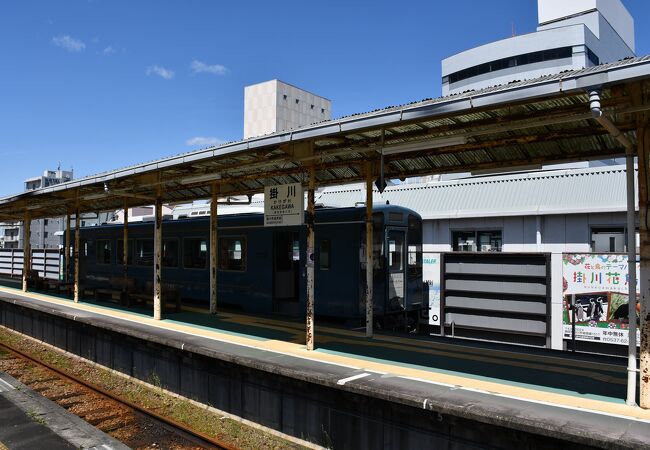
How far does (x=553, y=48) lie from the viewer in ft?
157

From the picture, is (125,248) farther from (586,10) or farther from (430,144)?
(586,10)

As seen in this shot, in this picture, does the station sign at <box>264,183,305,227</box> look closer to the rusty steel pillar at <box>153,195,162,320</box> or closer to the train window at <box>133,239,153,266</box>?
the rusty steel pillar at <box>153,195,162,320</box>

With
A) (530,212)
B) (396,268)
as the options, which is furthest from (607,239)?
(396,268)

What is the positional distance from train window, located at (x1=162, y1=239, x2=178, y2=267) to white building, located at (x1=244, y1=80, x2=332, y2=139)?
61.2 m

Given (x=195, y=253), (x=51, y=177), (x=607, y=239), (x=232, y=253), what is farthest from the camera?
(x=51, y=177)

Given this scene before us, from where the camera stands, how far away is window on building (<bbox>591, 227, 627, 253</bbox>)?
15.1m

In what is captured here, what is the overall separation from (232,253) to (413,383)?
7.73m

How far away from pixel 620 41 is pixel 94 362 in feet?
198

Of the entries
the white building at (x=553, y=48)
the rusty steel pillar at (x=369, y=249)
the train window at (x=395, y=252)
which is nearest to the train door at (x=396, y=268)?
the train window at (x=395, y=252)

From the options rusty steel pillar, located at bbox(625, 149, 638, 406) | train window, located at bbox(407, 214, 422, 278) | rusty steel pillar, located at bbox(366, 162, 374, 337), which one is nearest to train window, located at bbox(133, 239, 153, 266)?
train window, located at bbox(407, 214, 422, 278)

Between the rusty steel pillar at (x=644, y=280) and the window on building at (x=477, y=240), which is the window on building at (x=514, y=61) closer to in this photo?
the window on building at (x=477, y=240)

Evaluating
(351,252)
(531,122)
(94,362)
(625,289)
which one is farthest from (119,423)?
(625,289)

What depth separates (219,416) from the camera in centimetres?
769

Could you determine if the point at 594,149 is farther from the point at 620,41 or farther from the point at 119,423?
the point at 620,41
